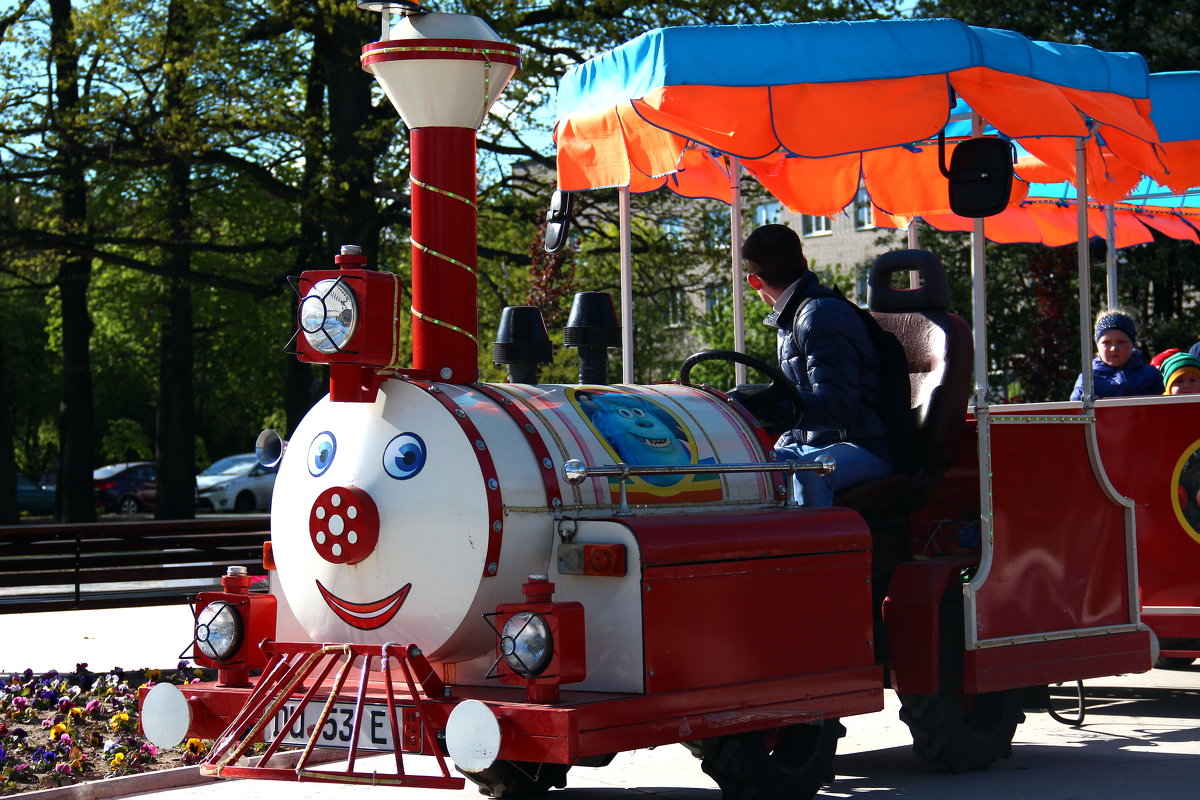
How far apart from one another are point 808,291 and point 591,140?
1.66 m

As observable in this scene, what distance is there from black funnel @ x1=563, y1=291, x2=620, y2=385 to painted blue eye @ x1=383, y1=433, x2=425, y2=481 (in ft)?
5.87

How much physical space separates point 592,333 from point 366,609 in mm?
2100

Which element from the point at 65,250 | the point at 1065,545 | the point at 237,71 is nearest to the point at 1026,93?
the point at 1065,545

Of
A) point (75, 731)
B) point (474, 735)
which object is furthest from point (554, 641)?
point (75, 731)

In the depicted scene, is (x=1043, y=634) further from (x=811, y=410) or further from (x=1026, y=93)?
(x=1026, y=93)

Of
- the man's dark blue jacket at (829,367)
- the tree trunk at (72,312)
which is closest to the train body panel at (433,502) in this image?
the man's dark blue jacket at (829,367)

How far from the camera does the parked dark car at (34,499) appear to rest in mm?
41906

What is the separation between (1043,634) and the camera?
712 centimetres

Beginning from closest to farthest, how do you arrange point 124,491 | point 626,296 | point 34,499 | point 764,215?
point 626,296 < point 764,215 < point 124,491 < point 34,499

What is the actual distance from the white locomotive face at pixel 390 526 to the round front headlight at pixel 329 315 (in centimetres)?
33

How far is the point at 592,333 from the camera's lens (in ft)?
23.6

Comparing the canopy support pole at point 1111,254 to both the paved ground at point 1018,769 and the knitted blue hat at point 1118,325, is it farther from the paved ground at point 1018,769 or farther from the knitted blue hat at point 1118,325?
the paved ground at point 1018,769

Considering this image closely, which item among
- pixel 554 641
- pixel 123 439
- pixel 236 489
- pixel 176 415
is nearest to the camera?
pixel 554 641

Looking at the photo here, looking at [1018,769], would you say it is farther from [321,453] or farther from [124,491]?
[124,491]
